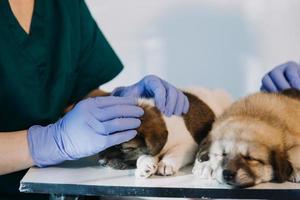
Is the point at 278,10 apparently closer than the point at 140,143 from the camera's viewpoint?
No

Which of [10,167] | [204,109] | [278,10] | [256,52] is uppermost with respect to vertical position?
[278,10]

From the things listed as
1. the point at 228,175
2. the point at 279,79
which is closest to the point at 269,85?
the point at 279,79

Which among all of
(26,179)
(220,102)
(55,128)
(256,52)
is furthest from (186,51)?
(26,179)

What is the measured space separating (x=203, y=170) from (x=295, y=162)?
0.18m

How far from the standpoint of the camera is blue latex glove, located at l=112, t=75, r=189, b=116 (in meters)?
1.20

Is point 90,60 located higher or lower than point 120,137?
higher

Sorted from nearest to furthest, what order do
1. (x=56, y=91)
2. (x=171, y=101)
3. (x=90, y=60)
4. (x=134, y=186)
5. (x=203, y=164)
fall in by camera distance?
(x=134, y=186), (x=203, y=164), (x=171, y=101), (x=56, y=91), (x=90, y=60)

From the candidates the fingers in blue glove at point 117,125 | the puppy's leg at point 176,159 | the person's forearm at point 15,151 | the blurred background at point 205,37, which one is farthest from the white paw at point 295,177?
the blurred background at point 205,37

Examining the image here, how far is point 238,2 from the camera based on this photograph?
189 centimetres

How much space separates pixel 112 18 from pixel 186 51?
1.05ft

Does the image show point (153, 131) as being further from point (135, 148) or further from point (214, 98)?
point (214, 98)

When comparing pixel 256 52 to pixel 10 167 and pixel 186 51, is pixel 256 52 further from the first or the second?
pixel 10 167

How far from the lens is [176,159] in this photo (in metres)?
1.09

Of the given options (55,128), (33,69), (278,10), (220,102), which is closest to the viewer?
(55,128)
